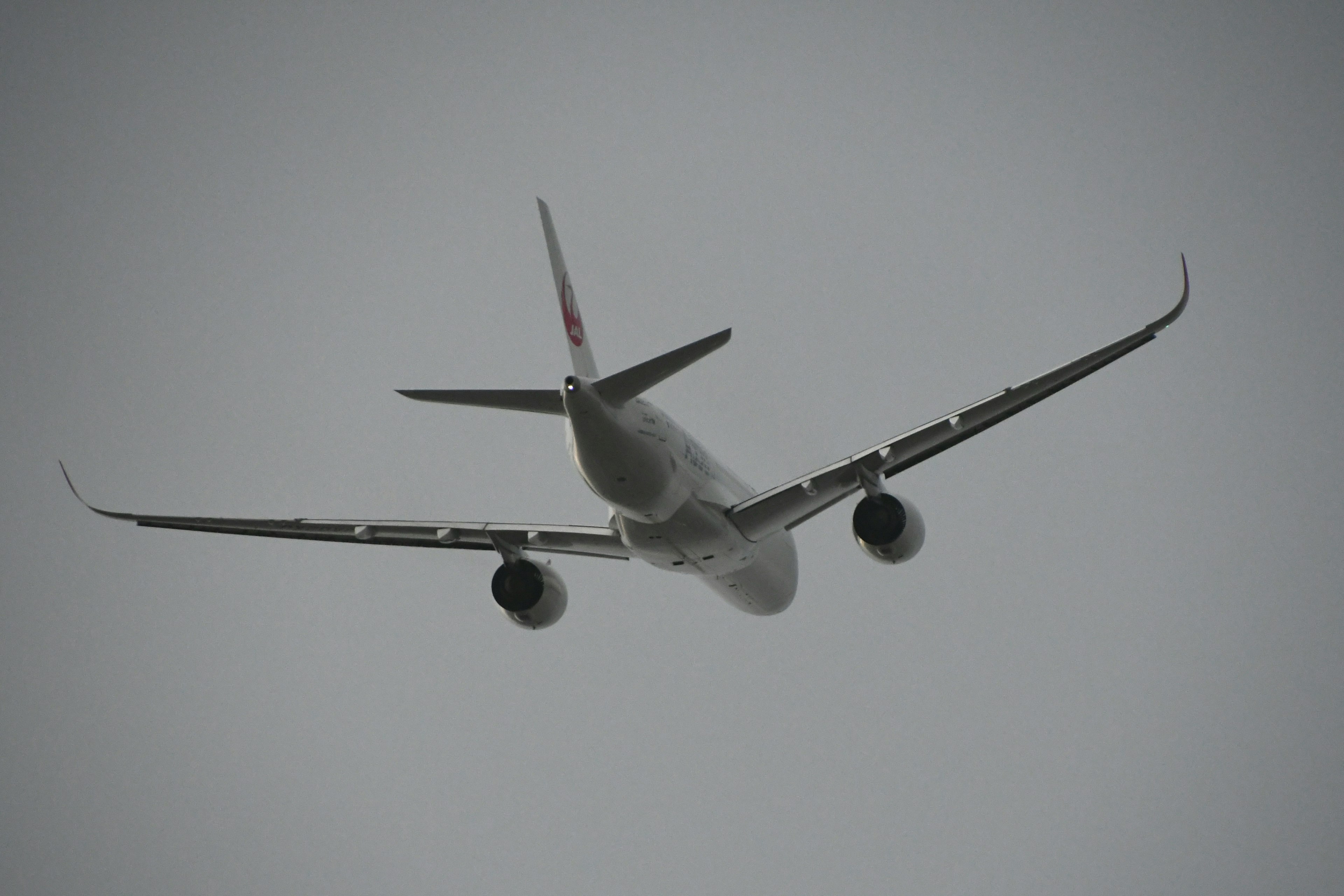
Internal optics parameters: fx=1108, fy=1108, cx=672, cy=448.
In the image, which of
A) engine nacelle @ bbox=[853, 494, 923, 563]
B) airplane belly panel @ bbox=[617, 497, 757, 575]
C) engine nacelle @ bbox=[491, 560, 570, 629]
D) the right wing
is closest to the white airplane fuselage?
airplane belly panel @ bbox=[617, 497, 757, 575]

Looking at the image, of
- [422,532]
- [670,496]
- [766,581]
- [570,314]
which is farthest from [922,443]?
[422,532]

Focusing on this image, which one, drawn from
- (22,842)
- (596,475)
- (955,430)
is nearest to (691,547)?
(596,475)

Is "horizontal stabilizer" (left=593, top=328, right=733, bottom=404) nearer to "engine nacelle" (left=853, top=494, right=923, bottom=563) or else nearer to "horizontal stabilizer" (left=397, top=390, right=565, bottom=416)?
"horizontal stabilizer" (left=397, top=390, right=565, bottom=416)

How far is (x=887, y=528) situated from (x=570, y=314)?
6.74 metres

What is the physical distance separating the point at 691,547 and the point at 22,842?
260 ft

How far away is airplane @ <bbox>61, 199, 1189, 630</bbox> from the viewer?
612 inches

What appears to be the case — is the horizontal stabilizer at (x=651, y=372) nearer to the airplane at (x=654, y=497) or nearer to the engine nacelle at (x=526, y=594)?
the airplane at (x=654, y=497)

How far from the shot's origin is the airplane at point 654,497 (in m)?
15.5

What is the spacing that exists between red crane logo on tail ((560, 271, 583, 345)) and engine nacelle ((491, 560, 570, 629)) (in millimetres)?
4200

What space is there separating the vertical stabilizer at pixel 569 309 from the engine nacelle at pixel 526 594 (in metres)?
Answer: 3.72

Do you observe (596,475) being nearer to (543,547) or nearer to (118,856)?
(543,547)

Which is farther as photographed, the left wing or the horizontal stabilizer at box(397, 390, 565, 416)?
the left wing

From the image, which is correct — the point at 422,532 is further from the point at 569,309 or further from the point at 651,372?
the point at 651,372

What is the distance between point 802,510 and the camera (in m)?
20.0
